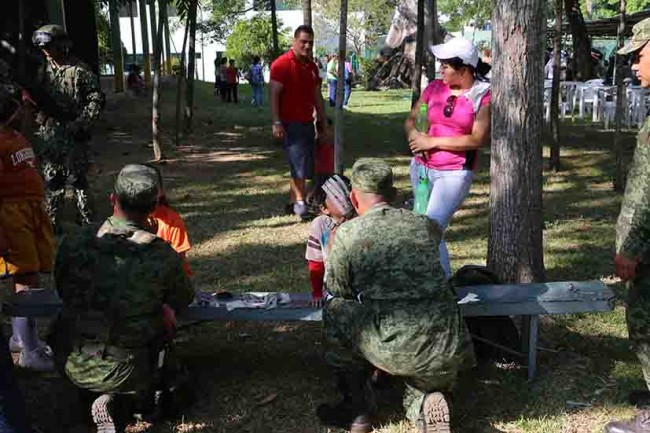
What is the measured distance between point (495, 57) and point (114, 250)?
7.69ft

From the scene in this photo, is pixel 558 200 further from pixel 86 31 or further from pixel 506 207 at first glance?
pixel 86 31

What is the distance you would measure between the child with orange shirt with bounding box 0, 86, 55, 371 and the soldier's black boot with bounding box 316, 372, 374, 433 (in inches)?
65.2

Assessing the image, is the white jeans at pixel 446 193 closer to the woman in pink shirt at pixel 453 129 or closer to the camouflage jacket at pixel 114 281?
the woman in pink shirt at pixel 453 129

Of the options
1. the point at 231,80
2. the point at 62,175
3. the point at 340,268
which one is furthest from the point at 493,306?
the point at 231,80

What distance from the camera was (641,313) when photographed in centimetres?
323

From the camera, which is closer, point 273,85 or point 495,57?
point 495,57

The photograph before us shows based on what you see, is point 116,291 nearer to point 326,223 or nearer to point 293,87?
point 326,223

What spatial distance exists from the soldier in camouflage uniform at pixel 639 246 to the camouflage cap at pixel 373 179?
3.45 ft

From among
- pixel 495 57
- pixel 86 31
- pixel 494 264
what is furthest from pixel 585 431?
pixel 86 31

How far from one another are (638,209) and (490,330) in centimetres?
122

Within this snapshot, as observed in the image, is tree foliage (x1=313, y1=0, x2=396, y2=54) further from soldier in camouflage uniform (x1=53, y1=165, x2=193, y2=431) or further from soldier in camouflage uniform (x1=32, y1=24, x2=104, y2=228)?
soldier in camouflage uniform (x1=53, y1=165, x2=193, y2=431)

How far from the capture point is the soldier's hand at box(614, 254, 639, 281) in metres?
3.08

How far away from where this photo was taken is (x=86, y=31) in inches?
693

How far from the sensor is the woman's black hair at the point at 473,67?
4.12 meters
